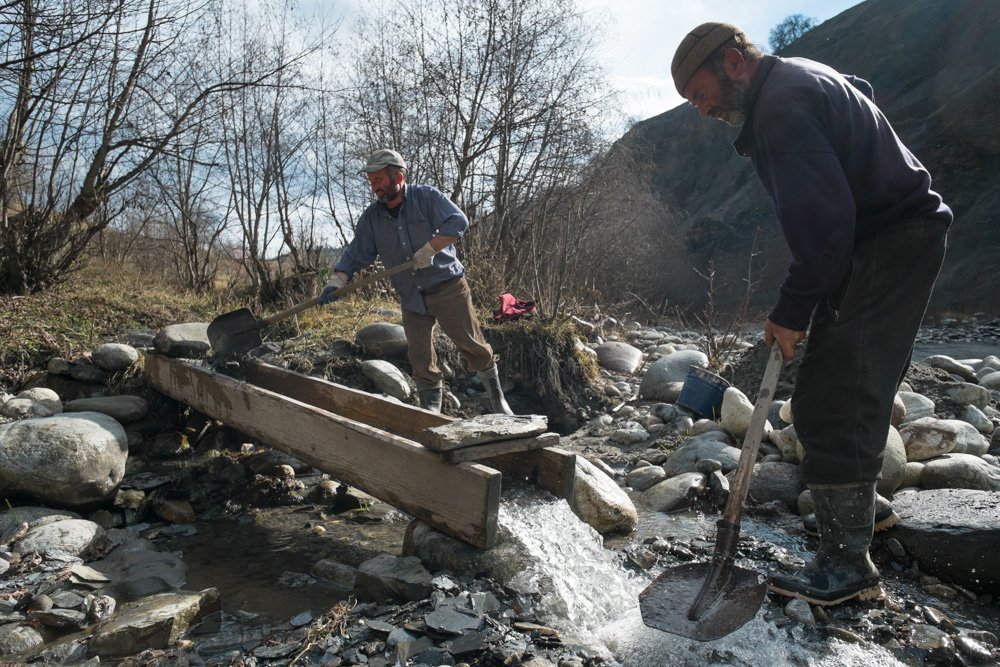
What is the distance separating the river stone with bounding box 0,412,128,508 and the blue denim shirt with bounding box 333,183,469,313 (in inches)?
81.9

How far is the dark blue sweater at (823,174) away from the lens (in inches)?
90.9

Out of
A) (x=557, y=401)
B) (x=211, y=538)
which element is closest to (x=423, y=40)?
(x=557, y=401)

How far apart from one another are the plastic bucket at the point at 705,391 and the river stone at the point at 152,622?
4.33 metres

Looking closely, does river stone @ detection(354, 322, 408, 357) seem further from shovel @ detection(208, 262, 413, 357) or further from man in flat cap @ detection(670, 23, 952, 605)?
man in flat cap @ detection(670, 23, 952, 605)

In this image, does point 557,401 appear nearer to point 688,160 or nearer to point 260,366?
point 260,366

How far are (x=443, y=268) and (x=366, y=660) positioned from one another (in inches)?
110

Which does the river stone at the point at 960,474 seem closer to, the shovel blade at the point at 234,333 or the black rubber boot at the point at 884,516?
the black rubber boot at the point at 884,516

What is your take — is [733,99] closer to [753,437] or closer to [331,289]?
[753,437]

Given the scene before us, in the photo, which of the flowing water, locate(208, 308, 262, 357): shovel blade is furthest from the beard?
locate(208, 308, 262, 357): shovel blade

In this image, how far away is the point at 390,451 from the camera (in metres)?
3.21

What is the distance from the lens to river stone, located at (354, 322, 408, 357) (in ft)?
21.4

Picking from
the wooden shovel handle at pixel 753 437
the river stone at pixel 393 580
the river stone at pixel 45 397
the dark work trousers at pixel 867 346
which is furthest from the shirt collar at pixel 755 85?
the river stone at pixel 45 397

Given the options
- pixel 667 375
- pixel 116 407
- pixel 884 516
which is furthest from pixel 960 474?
pixel 116 407

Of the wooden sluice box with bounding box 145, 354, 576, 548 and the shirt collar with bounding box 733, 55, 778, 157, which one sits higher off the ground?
the shirt collar with bounding box 733, 55, 778, 157
